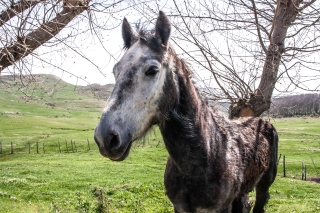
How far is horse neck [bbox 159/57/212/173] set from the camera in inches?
132

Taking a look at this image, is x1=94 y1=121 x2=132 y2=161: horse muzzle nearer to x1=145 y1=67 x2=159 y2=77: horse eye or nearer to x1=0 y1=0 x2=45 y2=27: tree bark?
x1=145 y1=67 x2=159 y2=77: horse eye

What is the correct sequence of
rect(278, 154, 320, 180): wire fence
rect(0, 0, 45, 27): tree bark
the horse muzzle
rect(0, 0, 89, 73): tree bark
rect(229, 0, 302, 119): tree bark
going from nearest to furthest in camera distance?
the horse muzzle → rect(0, 0, 45, 27): tree bark → rect(0, 0, 89, 73): tree bark → rect(229, 0, 302, 119): tree bark → rect(278, 154, 320, 180): wire fence

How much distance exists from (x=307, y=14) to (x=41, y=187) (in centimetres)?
1225

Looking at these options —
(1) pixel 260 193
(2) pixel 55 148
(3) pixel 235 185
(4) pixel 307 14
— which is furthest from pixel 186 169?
(2) pixel 55 148

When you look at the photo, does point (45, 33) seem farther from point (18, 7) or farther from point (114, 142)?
point (114, 142)

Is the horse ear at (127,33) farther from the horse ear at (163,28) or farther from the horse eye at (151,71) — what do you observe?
the horse eye at (151,71)

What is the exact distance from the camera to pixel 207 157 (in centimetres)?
358

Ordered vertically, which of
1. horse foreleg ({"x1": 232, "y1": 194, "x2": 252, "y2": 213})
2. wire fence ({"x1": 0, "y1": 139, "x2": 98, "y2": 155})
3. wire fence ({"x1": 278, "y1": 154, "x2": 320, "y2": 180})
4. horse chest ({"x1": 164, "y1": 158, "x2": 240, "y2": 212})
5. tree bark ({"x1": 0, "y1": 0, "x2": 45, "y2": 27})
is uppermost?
tree bark ({"x1": 0, "y1": 0, "x2": 45, "y2": 27})

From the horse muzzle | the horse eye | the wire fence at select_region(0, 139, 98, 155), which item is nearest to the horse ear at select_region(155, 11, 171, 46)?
the horse eye

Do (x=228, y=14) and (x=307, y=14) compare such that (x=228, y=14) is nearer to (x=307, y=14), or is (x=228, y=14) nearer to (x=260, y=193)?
(x=307, y=14)

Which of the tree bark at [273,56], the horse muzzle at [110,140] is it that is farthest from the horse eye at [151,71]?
the tree bark at [273,56]

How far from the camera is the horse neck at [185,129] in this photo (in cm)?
336

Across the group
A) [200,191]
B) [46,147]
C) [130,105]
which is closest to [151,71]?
[130,105]

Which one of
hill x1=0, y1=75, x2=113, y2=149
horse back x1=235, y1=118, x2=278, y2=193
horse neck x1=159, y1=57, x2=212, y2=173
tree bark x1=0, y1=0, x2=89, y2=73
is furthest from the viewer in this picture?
hill x1=0, y1=75, x2=113, y2=149
